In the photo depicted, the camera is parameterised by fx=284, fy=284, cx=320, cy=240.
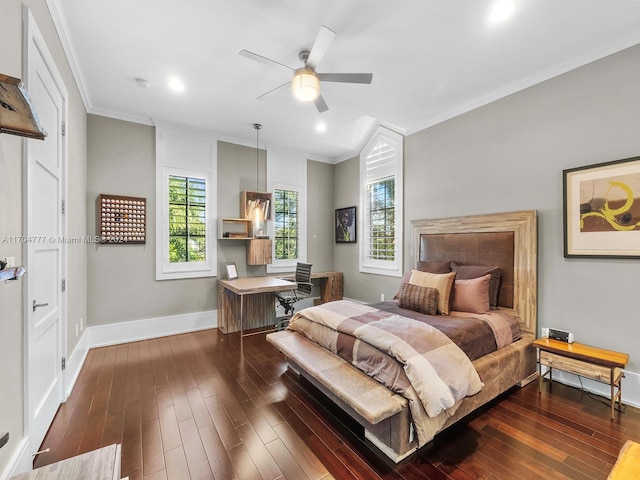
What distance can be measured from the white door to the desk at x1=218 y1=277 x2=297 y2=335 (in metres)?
1.95

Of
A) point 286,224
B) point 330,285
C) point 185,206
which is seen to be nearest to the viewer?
point 185,206

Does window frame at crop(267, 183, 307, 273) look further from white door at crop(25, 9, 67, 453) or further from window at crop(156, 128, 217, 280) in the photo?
white door at crop(25, 9, 67, 453)

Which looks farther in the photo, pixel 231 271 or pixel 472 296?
pixel 231 271

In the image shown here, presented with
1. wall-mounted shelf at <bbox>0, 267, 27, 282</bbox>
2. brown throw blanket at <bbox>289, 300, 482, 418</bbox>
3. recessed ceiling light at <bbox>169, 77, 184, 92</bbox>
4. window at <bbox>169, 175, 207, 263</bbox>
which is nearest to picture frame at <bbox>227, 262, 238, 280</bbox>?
window at <bbox>169, 175, 207, 263</bbox>

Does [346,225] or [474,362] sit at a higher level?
[346,225]

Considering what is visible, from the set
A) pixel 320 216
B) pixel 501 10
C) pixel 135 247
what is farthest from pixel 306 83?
pixel 320 216

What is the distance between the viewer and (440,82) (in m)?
3.28

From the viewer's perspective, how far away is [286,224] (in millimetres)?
5590

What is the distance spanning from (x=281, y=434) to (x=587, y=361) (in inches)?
105

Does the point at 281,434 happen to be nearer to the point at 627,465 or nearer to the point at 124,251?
the point at 627,465

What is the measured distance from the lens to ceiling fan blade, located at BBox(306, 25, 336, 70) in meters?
2.14

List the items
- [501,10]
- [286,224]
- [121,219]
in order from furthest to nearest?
[286,224] → [121,219] → [501,10]

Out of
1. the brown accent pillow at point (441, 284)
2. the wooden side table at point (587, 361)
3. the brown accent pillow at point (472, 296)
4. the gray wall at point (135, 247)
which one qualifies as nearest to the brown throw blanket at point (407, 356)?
the brown accent pillow at point (441, 284)

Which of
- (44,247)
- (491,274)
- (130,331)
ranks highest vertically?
(44,247)
